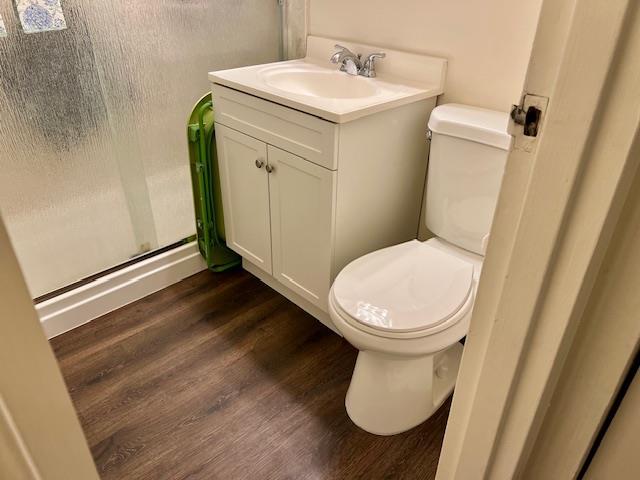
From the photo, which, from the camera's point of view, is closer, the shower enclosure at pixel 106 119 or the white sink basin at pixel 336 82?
the white sink basin at pixel 336 82

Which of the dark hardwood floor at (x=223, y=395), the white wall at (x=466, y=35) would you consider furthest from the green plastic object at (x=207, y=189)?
the white wall at (x=466, y=35)

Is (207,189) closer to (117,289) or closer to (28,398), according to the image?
(117,289)

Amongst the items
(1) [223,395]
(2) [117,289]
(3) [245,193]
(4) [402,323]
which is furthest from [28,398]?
(2) [117,289]

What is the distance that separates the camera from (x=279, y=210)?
1.71 meters

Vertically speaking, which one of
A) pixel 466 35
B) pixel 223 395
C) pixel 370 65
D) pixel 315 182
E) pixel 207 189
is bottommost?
pixel 223 395

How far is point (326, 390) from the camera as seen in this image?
63.0 inches

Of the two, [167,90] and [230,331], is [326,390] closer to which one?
[230,331]

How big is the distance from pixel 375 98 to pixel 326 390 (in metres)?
0.97

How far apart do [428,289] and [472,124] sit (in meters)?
0.50

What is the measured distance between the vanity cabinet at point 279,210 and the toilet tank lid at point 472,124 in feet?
1.21

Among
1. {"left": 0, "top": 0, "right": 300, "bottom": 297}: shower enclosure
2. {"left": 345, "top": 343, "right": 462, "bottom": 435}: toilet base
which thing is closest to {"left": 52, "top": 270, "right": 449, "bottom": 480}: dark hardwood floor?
{"left": 345, "top": 343, "right": 462, "bottom": 435}: toilet base

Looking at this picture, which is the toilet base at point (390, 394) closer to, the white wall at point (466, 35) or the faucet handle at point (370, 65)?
the white wall at point (466, 35)

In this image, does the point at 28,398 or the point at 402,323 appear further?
the point at 402,323

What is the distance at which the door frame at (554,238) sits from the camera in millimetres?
460
